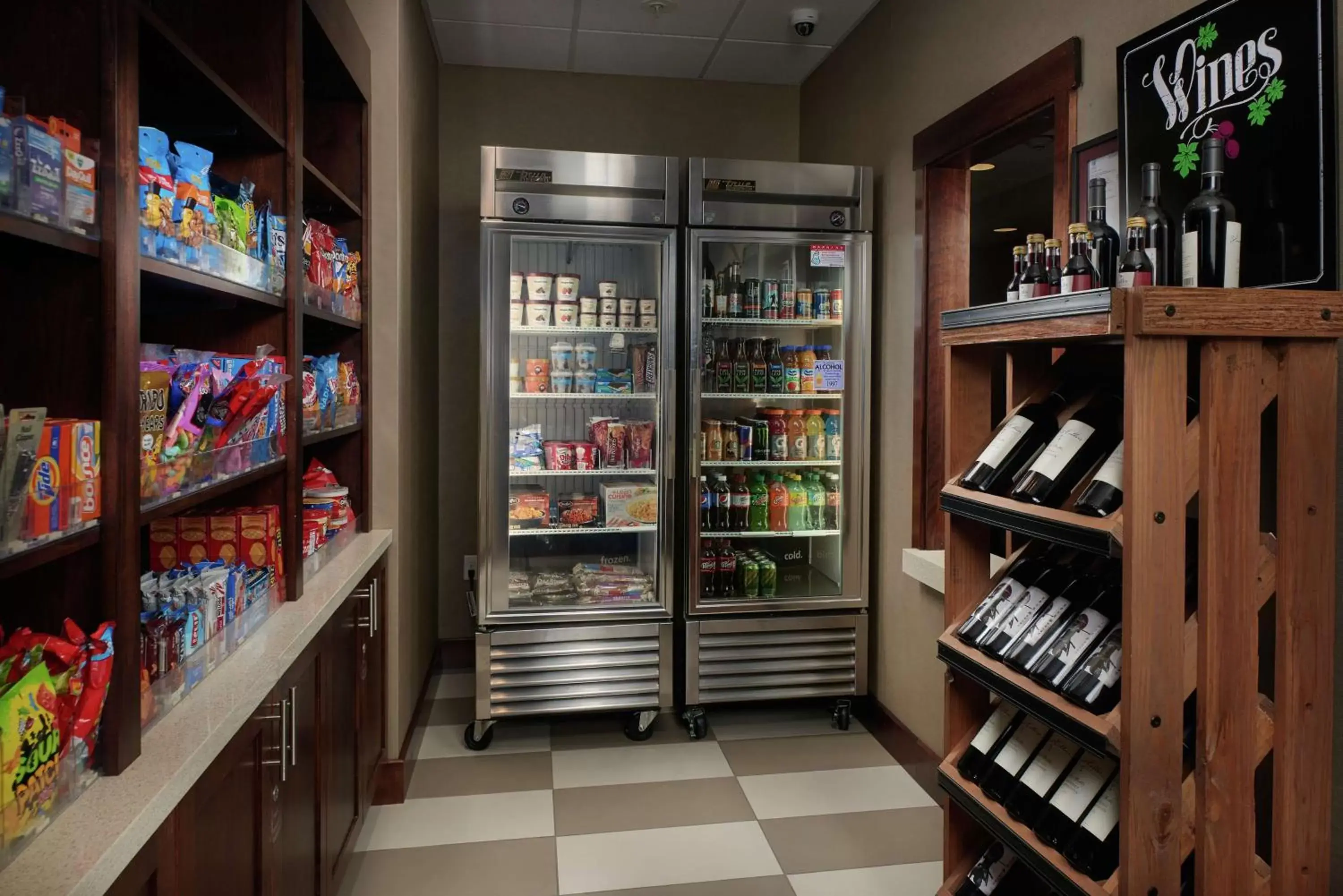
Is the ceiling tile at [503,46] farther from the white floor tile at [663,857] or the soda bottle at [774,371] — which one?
the white floor tile at [663,857]

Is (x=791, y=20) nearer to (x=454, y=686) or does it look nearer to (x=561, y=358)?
(x=561, y=358)

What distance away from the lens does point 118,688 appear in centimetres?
119

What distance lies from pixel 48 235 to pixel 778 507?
9.74 ft

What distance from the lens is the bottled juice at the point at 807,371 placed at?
3604 mm

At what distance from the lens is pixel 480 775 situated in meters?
3.21

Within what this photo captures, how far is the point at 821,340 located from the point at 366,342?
1.84m

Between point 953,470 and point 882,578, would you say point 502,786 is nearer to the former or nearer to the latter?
point 882,578

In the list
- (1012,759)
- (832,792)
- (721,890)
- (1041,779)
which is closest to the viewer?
(1041,779)

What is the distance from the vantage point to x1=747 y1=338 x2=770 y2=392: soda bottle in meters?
3.63

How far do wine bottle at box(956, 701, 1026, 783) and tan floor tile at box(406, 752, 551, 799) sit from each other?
1.60 m

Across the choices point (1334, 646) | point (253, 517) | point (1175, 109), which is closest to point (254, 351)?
point (253, 517)

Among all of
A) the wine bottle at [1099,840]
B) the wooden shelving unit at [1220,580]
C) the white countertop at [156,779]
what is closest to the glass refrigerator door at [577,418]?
the white countertop at [156,779]

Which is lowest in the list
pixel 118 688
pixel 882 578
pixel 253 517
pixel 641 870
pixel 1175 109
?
pixel 641 870

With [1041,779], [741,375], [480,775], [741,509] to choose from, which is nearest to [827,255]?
[741,375]
